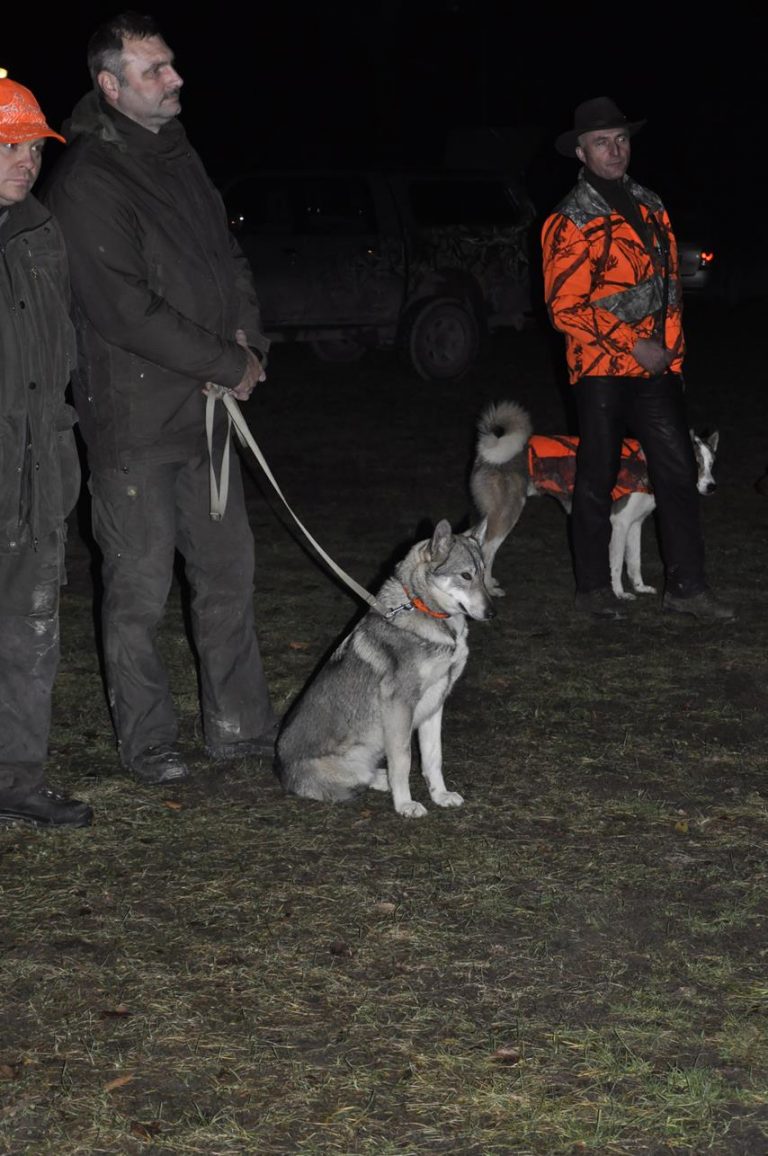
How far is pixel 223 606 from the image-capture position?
16.5 ft

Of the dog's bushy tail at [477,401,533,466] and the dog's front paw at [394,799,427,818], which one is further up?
the dog's bushy tail at [477,401,533,466]

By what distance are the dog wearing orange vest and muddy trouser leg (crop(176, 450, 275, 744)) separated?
2335 mm

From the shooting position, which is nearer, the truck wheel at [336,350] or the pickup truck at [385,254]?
the pickup truck at [385,254]

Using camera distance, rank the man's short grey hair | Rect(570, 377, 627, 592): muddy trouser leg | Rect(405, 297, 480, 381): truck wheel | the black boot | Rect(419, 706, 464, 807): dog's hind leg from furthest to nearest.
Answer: Rect(405, 297, 480, 381): truck wheel → Rect(570, 377, 627, 592): muddy trouser leg → Rect(419, 706, 464, 807): dog's hind leg → the black boot → the man's short grey hair

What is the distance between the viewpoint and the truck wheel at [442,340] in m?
14.8

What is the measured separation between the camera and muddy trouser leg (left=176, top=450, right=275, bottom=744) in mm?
4895

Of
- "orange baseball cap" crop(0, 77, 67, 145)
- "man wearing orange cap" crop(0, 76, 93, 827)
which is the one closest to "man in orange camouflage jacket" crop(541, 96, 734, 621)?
"man wearing orange cap" crop(0, 76, 93, 827)

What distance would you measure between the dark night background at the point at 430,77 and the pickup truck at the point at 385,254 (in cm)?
1161

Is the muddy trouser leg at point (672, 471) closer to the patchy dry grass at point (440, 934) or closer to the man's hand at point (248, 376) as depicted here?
the patchy dry grass at point (440, 934)

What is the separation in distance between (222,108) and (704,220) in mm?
12686

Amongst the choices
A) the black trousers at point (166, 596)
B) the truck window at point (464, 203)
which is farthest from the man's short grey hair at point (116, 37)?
the truck window at point (464, 203)

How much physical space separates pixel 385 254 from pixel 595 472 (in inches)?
326

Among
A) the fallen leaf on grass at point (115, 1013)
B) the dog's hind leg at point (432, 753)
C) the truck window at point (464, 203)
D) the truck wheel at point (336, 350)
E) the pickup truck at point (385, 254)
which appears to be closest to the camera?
the fallen leaf on grass at point (115, 1013)

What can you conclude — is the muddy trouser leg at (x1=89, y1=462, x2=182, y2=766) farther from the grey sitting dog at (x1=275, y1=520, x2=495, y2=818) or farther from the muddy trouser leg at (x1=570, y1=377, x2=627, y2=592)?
the muddy trouser leg at (x1=570, y1=377, x2=627, y2=592)
